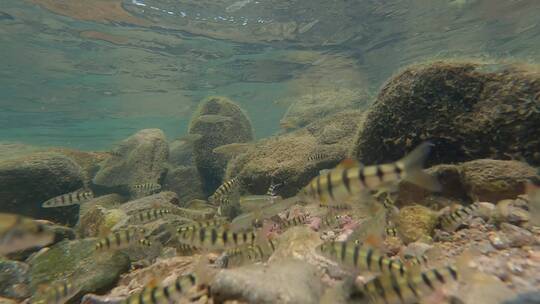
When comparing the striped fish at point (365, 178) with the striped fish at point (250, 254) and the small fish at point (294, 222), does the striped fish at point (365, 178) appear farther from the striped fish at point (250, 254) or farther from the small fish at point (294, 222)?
the small fish at point (294, 222)

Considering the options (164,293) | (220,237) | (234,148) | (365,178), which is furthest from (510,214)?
(234,148)

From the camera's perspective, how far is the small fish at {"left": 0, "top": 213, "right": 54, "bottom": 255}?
3.76 meters

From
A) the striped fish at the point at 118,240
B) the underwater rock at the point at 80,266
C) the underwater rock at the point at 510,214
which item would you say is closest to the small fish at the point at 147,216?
the underwater rock at the point at 80,266

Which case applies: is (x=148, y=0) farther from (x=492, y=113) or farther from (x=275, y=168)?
(x=492, y=113)

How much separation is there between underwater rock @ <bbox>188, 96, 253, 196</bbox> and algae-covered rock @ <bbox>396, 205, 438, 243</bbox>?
10.0 meters

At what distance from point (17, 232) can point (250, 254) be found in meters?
2.65

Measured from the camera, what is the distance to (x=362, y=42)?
26.5 metres

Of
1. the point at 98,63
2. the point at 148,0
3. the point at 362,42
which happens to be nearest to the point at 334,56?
the point at 362,42

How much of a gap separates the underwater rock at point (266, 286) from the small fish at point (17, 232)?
2.22 m

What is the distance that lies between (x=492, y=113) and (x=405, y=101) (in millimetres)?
1437

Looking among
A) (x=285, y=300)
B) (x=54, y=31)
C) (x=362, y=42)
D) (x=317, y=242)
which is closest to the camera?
(x=285, y=300)

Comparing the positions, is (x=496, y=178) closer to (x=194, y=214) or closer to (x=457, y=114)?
(x=457, y=114)

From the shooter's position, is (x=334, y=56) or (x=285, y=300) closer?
(x=285, y=300)

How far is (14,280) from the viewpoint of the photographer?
17.6 feet
